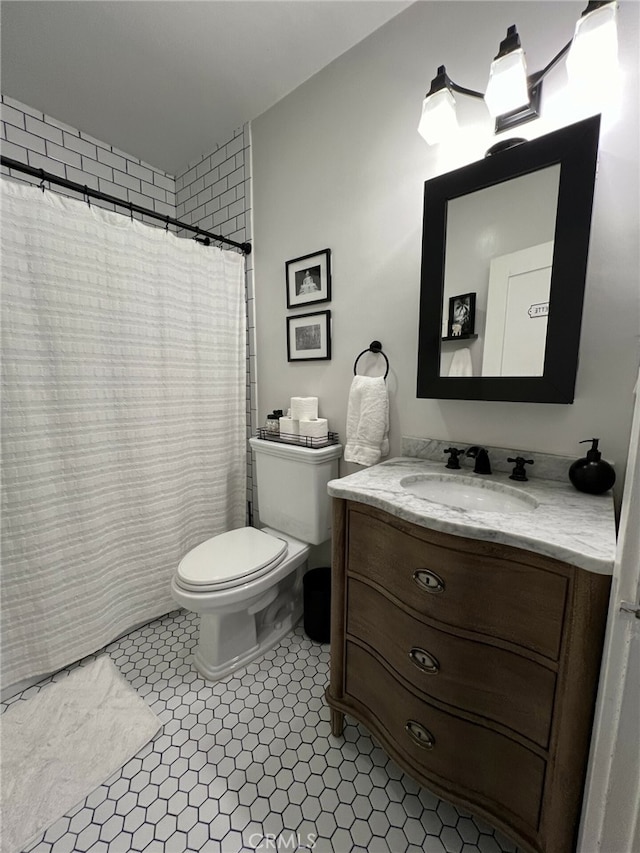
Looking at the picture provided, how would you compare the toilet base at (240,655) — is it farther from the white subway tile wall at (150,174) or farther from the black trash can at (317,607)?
the white subway tile wall at (150,174)

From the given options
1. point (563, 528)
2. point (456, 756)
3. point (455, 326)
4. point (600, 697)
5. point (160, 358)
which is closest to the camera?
point (600, 697)

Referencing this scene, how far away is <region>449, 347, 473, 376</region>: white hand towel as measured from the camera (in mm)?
1164

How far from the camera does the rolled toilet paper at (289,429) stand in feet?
5.31

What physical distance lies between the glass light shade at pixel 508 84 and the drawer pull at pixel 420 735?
1.73 meters

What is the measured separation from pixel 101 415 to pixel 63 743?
1143 mm

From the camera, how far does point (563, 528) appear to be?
73 cm

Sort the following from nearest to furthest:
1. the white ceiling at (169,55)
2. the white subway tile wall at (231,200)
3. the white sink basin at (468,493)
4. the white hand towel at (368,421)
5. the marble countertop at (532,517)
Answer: the marble countertop at (532,517)
the white sink basin at (468,493)
the white ceiling at (169,55)
the white hand towel at (368,421)
the white subway tile wall at (231,200)

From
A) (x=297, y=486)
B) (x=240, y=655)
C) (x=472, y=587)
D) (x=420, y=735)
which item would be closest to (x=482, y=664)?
(x=472, y=587)

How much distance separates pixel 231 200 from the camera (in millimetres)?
1943

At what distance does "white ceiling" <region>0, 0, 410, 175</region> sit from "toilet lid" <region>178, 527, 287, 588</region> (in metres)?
2.03

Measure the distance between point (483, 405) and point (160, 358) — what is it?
142 cm

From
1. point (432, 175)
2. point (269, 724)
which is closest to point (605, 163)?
point (432, 175)

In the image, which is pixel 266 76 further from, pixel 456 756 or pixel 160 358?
Answer: pixel 456 756

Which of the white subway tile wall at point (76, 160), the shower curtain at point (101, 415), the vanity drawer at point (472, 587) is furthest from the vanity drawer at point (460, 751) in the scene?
the white subway tile wall at point (76, 160)
